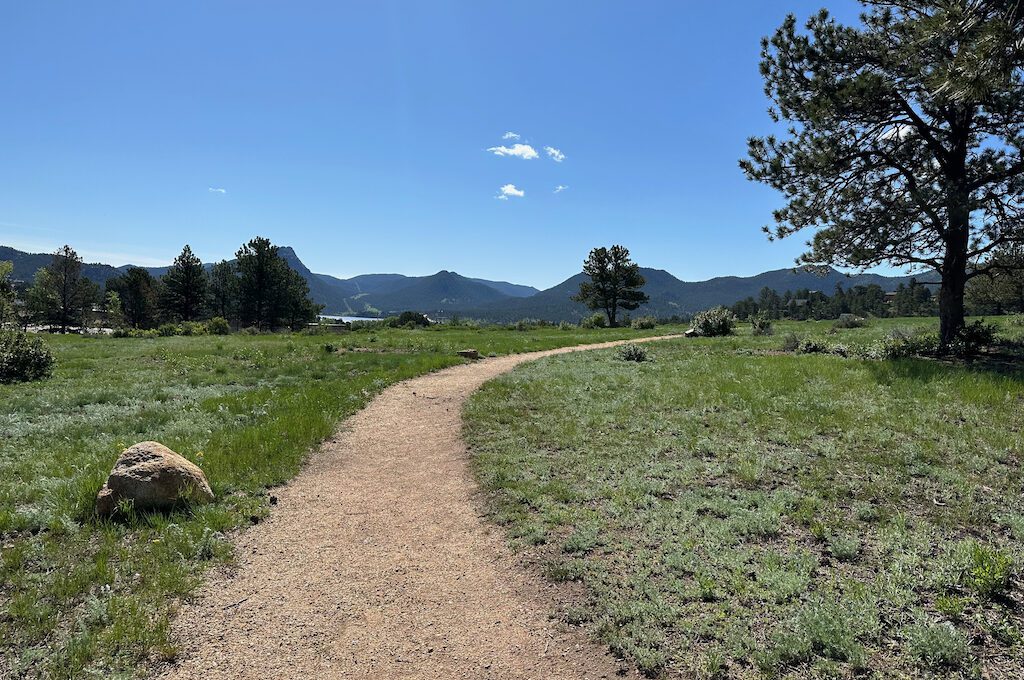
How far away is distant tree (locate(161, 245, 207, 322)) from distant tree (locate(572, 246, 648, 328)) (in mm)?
63454

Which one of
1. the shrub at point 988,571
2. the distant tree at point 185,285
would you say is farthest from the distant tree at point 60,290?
the shrub at point 988,571

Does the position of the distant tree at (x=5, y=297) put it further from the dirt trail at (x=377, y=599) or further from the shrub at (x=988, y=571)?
the shrub at (x=988, y=571)

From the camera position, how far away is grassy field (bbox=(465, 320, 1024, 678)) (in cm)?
438

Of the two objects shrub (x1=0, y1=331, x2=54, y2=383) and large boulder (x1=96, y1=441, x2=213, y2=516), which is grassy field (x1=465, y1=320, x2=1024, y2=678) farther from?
shrub (x1=0, y1=331, x2=54, y2=383)

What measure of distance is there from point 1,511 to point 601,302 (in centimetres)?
7187

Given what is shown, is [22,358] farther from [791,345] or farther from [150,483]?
[791,345]

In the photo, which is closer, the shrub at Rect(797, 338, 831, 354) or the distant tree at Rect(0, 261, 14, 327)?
the shrub at Rect(797, 338, 831, 354)

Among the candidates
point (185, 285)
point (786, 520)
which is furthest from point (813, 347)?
point (185, 285)

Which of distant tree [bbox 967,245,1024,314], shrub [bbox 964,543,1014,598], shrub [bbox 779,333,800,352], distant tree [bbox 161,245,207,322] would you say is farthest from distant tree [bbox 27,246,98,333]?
distant tree [bbox 967,245,1024,314]

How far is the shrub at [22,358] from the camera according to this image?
17.9 m

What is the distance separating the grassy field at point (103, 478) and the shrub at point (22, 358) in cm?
85

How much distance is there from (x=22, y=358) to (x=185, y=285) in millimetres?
69472

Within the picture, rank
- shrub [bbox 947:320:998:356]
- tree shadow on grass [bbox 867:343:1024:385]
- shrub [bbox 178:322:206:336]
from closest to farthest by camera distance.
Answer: tree shadow on grass [bbox 867:343:1024:385] → shrub [bbox 947:320:998:356] → shrub [bbox 178:322:206:336]

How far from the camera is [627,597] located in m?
5.26
